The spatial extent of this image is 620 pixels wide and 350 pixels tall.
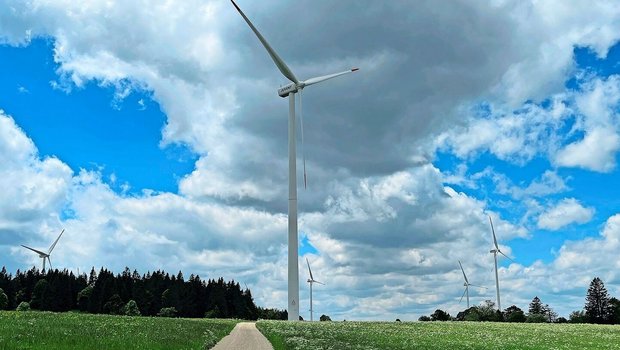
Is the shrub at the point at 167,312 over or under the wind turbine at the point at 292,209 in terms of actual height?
under

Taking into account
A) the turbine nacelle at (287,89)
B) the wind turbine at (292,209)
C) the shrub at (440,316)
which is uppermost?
the turbine nacelle at (287,89)

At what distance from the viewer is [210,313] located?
180750mm

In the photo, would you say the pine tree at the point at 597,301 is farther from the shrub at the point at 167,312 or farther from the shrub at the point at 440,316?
the shrub at the point at 167,312

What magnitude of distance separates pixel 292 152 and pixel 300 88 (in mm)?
16148

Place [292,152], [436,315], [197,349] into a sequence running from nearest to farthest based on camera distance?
[197,349]
[292,152]
[436,315]

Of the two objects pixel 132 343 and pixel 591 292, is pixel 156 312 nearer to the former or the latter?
pixel 591 292

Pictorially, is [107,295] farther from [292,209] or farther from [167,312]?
[292,209]

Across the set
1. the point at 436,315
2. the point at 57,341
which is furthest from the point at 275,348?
the point at 436,315

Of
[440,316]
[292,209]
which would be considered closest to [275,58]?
[292,209]

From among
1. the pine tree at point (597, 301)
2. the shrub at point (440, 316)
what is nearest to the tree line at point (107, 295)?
the shrub at point (440, 316)

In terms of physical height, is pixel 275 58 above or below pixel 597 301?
above

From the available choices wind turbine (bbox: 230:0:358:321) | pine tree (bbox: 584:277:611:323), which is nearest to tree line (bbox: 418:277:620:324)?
pine tree (bbox: 584:277:611:323)

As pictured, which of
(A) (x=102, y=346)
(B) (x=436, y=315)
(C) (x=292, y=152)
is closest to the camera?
(A) (x=102, y=346)

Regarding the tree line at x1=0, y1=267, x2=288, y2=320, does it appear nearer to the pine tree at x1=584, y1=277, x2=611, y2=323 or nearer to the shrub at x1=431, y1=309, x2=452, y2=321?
the shrub at x1=431, y1=309, x2=452, y2=321
